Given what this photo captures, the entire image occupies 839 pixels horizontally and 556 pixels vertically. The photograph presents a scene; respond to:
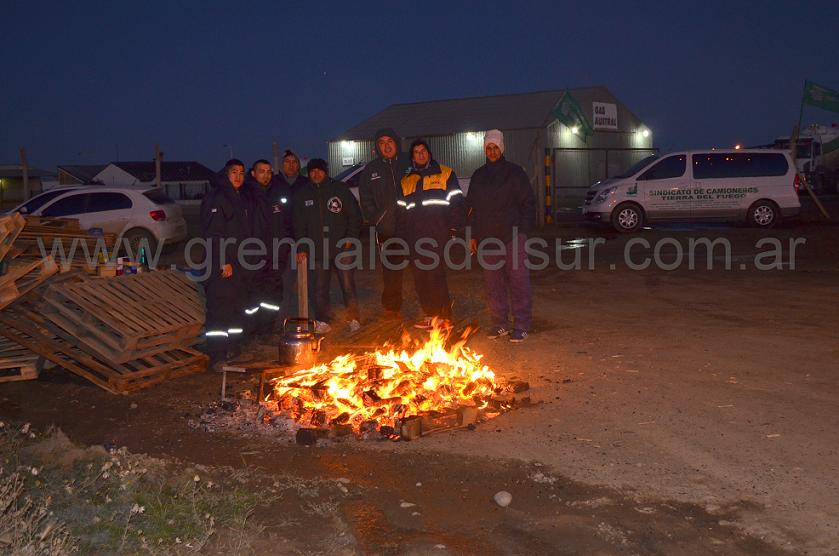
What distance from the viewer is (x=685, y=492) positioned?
455 cm

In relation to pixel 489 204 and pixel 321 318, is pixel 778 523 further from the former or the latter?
pixel 321 318

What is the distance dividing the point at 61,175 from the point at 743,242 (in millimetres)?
76026

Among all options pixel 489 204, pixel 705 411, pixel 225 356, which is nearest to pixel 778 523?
pixel 705 411

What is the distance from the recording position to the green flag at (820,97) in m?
22.5

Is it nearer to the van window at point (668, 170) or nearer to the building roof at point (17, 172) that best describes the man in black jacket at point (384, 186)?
the van window at point (668, 170)

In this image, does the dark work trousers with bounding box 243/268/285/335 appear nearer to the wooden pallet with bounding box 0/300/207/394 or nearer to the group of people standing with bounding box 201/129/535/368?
the group of people standing with bounding box 201/129/535/368

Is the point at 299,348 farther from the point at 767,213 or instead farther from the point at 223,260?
the point at 767,213

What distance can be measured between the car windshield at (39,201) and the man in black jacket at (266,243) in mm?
8982

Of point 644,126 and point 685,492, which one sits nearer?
point 685,492

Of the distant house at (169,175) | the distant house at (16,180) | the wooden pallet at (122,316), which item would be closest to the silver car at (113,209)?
the wooden pallet at (122,316)

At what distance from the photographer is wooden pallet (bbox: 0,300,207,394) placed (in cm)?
707

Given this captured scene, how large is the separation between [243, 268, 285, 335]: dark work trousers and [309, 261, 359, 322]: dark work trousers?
39cm

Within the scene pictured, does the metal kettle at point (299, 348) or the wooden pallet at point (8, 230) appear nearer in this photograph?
the metal kettle at point (299, 348)

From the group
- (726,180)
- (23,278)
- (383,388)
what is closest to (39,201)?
(23,278)
